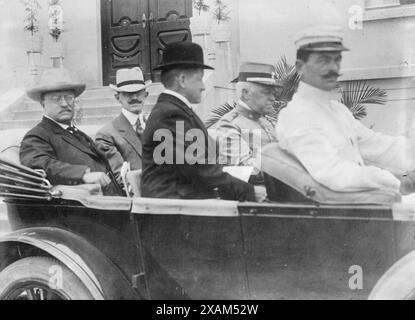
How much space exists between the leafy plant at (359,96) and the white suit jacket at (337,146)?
0.03 metres

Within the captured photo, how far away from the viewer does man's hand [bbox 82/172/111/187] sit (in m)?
2.88

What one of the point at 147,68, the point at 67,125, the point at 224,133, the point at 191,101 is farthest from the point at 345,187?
the point at 67,125

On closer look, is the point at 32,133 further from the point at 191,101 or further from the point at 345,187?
the point at 345,187

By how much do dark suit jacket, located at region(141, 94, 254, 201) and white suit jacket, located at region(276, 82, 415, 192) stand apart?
303 millimetres

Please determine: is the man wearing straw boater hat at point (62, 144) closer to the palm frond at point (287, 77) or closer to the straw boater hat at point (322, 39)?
the palm frond at point (287, 77)

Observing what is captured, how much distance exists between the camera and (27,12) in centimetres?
302

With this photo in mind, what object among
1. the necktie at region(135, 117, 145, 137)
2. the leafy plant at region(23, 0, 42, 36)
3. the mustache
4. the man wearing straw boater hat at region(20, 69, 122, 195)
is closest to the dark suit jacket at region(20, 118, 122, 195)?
the man wearing straw boater hat at region(20, 69, 122, 195)

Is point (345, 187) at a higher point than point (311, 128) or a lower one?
lower

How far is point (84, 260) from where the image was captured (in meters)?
2.77

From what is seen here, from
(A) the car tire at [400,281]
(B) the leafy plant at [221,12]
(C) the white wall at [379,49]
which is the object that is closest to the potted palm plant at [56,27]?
(B) the leafy plant at [221,12]

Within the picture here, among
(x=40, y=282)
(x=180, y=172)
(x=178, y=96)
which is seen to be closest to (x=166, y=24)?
(x=178, y=96)

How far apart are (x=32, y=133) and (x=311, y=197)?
141 cm

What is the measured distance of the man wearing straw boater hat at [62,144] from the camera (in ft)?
9.42

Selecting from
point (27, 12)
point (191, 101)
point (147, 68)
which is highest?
point (27, 12)
